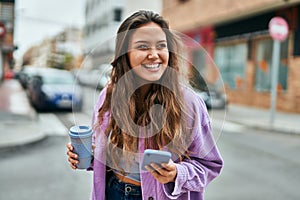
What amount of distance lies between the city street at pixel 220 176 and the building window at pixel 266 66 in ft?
20.7

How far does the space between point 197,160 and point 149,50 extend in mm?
456

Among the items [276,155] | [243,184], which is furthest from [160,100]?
[276,155]

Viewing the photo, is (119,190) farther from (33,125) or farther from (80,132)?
(33,125)

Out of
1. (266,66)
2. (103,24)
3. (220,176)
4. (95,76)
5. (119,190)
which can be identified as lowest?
(220,176)

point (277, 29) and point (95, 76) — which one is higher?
point (277, 29)

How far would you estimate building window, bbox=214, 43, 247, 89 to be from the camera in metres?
14.9

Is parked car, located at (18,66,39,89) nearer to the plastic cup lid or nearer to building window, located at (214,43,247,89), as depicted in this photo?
the plastic cup lid

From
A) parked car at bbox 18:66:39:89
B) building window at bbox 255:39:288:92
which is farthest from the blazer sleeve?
building window at bbox 255:39:288:92

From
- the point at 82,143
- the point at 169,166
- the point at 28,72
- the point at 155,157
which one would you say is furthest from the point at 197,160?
the point at 28,72

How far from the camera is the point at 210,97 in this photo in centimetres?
135

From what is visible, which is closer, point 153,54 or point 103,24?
point 153,54

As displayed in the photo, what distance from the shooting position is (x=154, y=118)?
1.26 m

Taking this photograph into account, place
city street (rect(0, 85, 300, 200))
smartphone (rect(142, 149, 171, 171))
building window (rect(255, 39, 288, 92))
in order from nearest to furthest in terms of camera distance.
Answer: smartphone (rect(142, 149, 171, 171)) → city street (rect(0, 85, 300, 200)) → building window (rect(255, 39, 288, 92))

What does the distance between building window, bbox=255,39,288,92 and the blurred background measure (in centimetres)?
4
